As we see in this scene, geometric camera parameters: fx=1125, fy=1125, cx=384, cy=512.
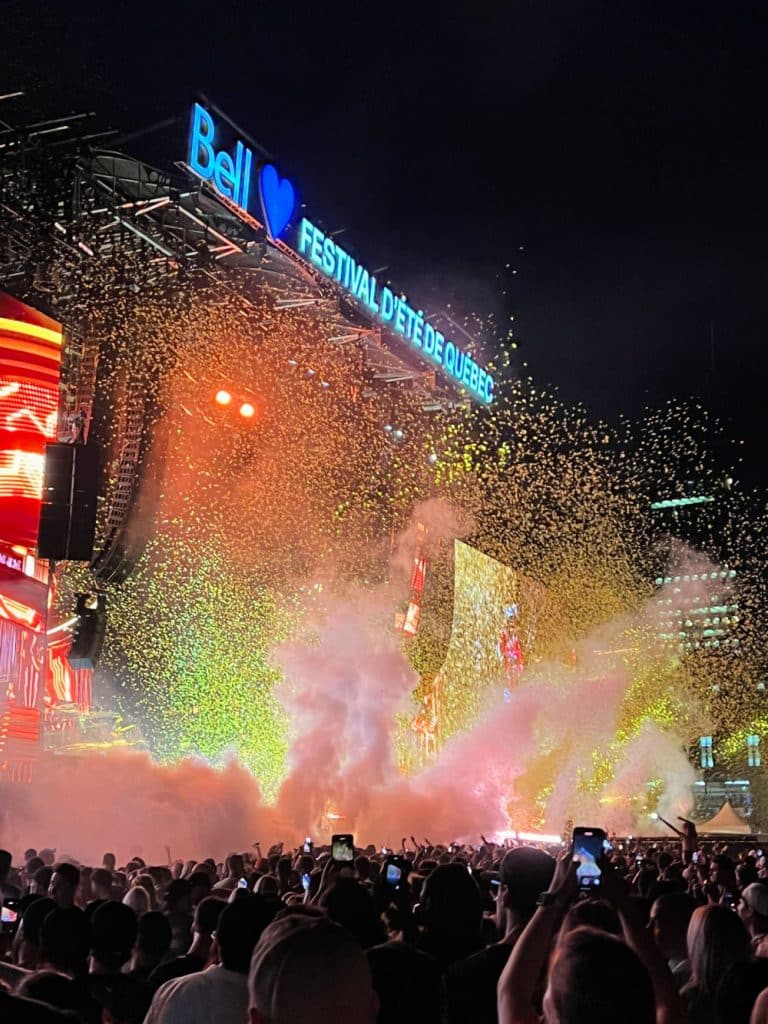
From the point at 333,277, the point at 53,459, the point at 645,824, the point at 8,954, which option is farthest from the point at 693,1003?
the point at 645,824

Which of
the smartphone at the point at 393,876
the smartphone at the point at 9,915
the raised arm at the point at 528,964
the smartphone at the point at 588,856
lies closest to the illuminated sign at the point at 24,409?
the smartphone at the point at 9,915

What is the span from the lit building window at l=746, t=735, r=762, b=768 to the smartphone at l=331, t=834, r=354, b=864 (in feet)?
214

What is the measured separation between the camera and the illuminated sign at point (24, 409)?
48.6 feet

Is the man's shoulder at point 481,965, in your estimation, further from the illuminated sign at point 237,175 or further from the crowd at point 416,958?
the illuminated sign at point 237,175

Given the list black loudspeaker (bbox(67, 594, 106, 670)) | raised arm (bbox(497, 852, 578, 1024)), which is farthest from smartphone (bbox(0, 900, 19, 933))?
black loudspeaker (bbox(67, 594, 106, 670))

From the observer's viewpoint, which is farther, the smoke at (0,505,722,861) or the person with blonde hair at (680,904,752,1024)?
the smoke at (0,505,722,861)

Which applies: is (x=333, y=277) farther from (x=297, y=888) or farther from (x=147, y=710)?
(x=147, y=710)

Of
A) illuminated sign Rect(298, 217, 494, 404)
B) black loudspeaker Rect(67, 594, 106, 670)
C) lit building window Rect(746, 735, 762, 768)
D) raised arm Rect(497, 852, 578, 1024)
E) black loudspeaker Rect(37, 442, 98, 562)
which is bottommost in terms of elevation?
lit building window Rect(746, 735, 762, 768)

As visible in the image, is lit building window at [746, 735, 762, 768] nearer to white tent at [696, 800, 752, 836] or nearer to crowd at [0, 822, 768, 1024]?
white tent at [696, 800, 752, 836]

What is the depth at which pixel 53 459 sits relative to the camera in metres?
13.3

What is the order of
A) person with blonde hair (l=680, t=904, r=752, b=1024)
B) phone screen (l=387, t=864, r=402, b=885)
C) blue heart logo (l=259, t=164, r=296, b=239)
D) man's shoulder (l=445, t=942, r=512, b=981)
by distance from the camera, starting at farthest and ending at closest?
blue heart logo (l=259, t=164, r=296, b=239) < phone screen (l=387, t=864, r=402, b=885) < person with blonde hair (l=680, t=904, r=752, b=1024) < man's shoulder (l=445, t=942, r=512, b=981)

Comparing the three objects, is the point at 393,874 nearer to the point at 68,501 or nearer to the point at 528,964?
the point at 528,964

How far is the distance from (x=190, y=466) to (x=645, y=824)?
30.7 metres

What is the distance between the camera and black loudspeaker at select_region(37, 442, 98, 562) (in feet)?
42.8
